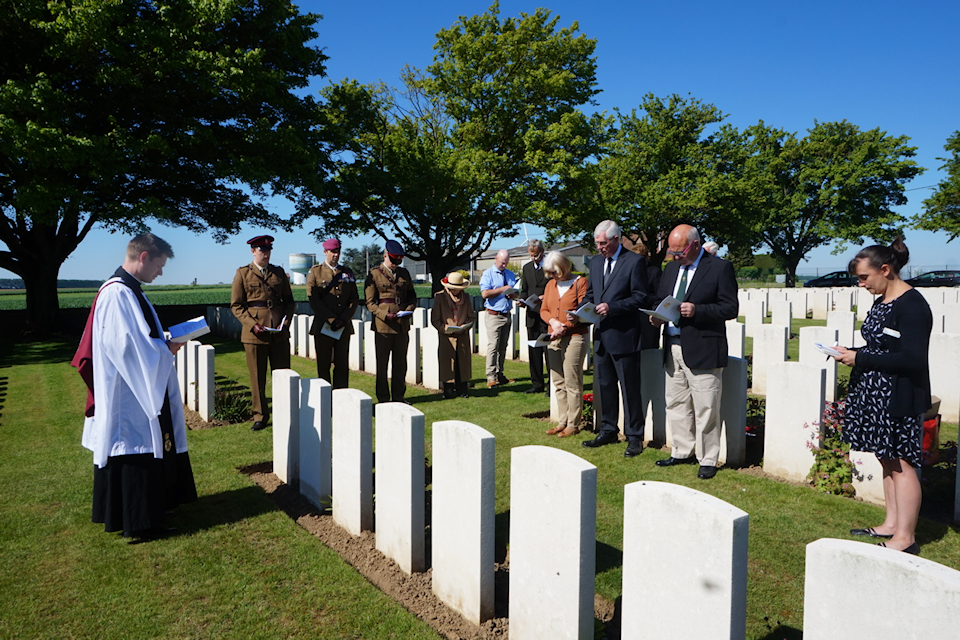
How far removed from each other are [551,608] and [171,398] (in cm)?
289

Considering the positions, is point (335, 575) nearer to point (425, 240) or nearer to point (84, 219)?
point (84, 219)

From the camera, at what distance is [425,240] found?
2558 cm

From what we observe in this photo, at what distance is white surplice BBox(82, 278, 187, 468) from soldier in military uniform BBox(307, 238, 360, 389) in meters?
3.60

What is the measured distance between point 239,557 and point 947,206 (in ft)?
133

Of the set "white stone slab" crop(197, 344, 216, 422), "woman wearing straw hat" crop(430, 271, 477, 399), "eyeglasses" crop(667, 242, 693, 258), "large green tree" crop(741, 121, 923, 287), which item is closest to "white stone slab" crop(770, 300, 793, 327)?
"woman wearing straw hat" crop(430, 271, 477, 399)

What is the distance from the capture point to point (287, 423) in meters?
4.75

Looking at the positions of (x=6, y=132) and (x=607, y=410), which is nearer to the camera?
(x=607, y=410)

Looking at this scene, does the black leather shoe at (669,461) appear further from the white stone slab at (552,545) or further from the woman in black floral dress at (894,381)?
the white stone slab at (552,545)

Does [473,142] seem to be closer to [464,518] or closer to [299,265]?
[464,518]

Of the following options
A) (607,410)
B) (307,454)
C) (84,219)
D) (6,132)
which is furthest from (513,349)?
(84,219)

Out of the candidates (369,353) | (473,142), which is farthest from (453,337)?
(473,142)

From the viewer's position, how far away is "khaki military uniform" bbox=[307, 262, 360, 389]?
737cm

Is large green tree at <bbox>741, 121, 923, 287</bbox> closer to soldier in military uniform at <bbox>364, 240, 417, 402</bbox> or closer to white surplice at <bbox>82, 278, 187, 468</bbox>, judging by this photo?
soldier in military uniform at <bbox>364, 240, 417, 402</bbox>

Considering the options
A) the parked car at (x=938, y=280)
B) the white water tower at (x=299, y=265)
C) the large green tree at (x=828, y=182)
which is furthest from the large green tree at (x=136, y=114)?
the white water tower at (x=299, y=265)
